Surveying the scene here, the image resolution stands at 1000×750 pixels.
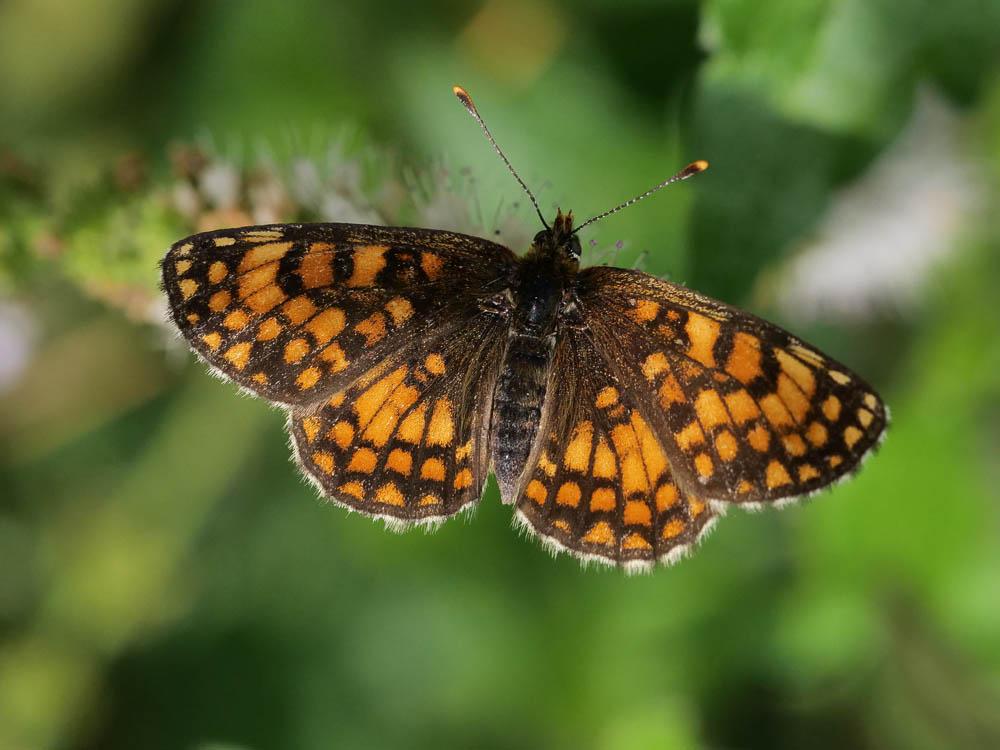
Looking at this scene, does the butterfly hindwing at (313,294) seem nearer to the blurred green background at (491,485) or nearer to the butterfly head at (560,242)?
the butterfly head at (560,242)

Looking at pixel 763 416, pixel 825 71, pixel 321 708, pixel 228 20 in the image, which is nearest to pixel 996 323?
pixel 825 71

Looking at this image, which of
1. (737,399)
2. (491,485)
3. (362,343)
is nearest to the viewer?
(737,399)

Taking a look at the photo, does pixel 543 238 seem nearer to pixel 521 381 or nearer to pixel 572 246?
pixel 572 246

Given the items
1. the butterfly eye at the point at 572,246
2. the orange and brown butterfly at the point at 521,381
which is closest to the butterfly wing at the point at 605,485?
the orange and brown butterfly at the point at 521,381

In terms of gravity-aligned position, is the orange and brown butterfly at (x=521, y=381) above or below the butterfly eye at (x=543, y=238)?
below

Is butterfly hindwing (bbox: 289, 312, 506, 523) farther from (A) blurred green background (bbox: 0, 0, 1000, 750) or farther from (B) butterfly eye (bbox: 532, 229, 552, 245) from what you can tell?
(A) blurred green background (bbox: 0, 0, 1000, 750)

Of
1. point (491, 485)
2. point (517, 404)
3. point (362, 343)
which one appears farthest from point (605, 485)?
point (491, 485)
